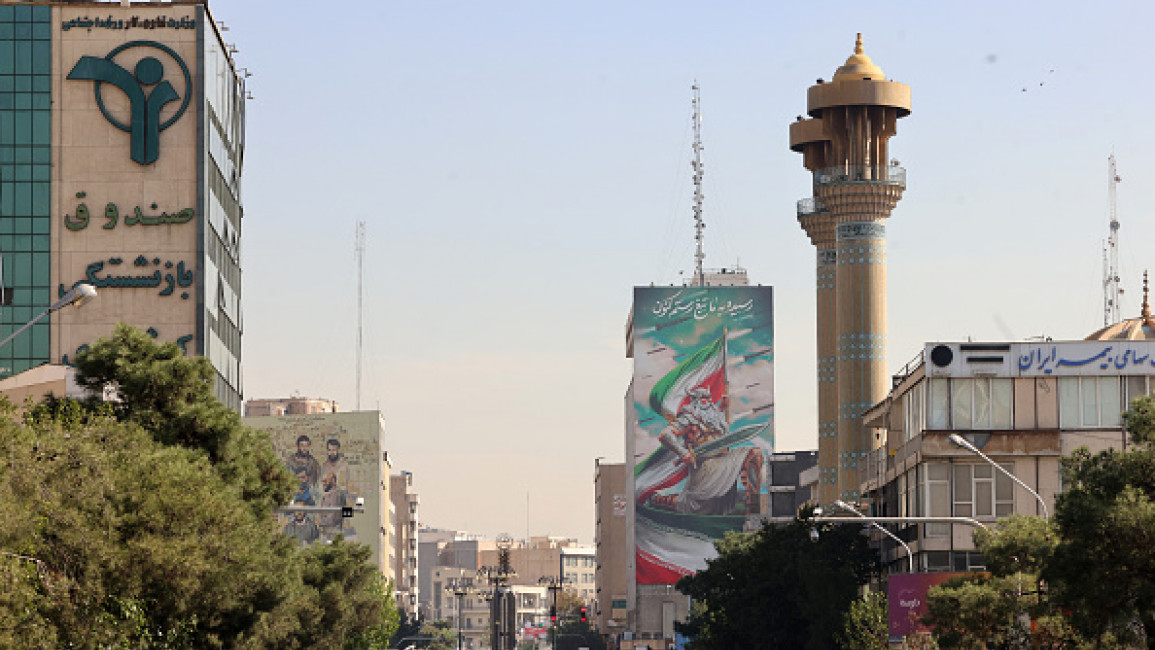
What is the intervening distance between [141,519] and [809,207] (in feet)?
334

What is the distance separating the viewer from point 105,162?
337 feet

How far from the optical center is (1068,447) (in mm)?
79125

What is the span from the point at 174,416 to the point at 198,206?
184 ft

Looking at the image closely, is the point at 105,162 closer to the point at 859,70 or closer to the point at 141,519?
the point at 859,70

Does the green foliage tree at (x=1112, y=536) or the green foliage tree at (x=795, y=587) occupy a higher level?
the green foliage tree at (x=1112, y=536)

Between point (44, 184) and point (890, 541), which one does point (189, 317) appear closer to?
point (44, 184)

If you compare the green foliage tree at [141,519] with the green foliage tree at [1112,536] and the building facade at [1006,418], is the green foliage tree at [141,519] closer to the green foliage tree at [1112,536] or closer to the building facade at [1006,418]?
the green foliage tree at [1112,536]

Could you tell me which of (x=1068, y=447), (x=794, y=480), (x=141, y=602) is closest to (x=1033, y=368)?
(x=1068, y=447)

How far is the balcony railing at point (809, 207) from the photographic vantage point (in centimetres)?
13600

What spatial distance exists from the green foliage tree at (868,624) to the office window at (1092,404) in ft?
34.4

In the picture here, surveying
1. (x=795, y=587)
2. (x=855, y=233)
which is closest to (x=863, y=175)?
(x=855, y=233)

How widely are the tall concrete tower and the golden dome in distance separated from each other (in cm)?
6

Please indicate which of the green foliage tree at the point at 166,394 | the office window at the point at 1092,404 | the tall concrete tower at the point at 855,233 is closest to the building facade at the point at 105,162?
the tall concrete tower at the point at 855,233

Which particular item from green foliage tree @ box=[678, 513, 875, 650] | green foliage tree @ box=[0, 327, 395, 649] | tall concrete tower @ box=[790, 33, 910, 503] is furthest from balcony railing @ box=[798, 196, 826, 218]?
green foliage tree @ box=[0, 327, 395, 649]
